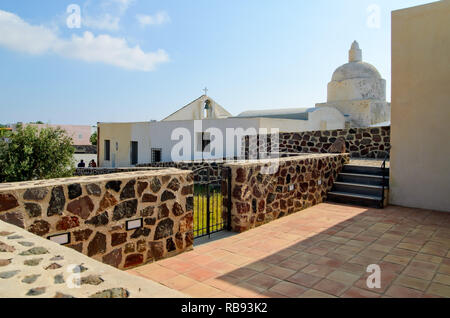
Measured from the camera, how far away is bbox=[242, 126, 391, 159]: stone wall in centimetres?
1115

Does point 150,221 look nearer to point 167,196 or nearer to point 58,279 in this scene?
point 167,196

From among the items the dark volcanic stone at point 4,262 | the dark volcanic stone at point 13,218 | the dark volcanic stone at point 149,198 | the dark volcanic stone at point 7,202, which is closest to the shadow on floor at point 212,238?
the dark volcanic stone at point 149,198

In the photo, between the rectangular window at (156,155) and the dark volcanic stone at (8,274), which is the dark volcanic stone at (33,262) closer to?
the dark volcanic stone at (8,274)

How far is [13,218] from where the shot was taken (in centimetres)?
278

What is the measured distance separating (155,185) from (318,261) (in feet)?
7.69

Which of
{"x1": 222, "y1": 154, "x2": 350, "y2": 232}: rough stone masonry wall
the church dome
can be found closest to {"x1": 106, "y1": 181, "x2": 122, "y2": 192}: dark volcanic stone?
{"x1": 222, "y1": 154, "x2": 350, "y2": 232}: rough stone masonry wall

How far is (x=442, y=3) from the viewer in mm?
6637

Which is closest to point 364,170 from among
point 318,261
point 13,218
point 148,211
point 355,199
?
point 355,199

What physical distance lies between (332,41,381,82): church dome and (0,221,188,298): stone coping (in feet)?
92.6
